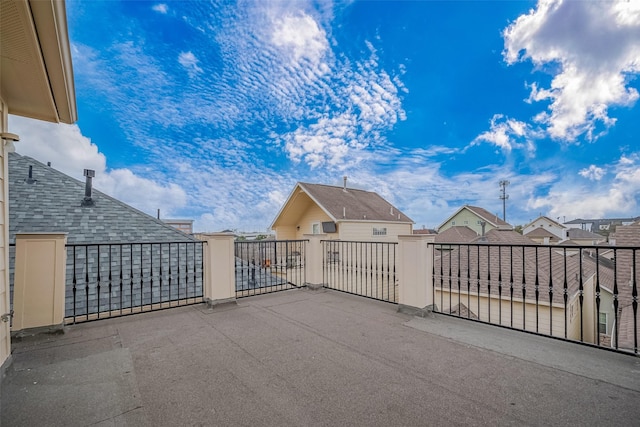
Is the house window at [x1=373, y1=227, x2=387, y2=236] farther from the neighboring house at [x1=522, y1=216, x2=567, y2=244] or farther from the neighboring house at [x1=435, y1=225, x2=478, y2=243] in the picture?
the neighboring house at [x1=522, y1=216, x2=567, y2=244]

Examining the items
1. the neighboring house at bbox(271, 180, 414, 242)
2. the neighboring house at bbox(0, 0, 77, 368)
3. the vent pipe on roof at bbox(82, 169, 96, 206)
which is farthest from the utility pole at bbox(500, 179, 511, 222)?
the neighboring house at bbox(0, 0, 77, 368)

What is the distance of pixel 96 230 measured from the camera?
6168 millimetres

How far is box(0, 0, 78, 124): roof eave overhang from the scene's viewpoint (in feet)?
4.97

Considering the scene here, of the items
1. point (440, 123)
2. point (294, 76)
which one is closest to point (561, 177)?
point (440, 123)

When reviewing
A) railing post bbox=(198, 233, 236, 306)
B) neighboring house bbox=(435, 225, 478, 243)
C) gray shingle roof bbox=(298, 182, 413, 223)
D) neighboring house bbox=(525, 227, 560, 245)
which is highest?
gray shingle roof bbox=(298, 182, 413, 223)

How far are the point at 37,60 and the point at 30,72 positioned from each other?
25cm

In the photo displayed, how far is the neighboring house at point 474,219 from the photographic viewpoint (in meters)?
24.7

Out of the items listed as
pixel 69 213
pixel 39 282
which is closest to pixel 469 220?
pixel 69 213

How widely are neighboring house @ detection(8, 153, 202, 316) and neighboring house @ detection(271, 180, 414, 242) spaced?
6.48 m

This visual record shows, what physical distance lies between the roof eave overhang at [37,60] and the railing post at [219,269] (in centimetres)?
233

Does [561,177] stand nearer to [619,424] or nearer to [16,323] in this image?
[619,424]

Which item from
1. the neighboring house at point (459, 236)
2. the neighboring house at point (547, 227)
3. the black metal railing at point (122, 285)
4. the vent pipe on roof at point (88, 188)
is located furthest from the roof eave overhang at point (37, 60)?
the neighboring house at point (547, 227)

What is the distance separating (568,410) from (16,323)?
507cm

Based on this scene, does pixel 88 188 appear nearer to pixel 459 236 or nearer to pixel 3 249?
pixel 3 249
